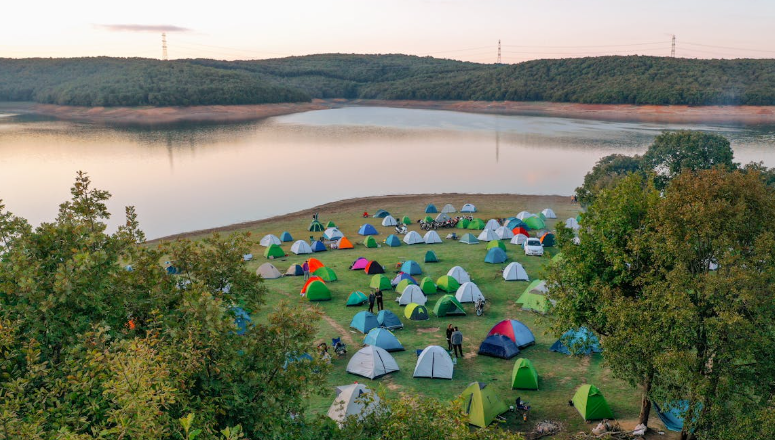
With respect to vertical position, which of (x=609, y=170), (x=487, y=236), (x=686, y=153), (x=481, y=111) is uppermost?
(x=481, y=111)

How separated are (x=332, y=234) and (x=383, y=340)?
19.6 metres

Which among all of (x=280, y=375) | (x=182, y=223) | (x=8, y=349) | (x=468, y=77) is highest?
(x=468, y=77)

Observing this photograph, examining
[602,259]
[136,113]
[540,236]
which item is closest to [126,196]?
[540,236]

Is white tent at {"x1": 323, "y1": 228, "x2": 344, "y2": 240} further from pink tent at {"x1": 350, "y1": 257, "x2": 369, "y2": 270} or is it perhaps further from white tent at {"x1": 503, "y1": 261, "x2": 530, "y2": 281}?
white tent at {"x1": 503, "y1": 261, "x2": 530, "y2": 281}

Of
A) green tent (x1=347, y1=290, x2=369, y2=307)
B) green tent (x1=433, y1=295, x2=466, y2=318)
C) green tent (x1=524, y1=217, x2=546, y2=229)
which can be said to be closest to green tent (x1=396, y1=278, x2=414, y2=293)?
green tent (x1=347, y1=290, x2=369, y2=307)

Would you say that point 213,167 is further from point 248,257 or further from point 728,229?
point 728,229

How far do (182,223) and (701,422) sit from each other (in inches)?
1753

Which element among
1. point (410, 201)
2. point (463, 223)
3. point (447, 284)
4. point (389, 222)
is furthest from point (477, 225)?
point (447, 284)

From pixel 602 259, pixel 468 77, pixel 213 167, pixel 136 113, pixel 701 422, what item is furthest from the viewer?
pixel 468 77

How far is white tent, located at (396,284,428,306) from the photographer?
24.4 meters

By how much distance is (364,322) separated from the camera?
21.5m

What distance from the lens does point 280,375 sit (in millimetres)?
8312

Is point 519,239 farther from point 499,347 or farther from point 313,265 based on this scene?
point 499,347

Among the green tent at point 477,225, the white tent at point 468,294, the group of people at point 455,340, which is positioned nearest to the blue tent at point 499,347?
the group of people at point 455,340
